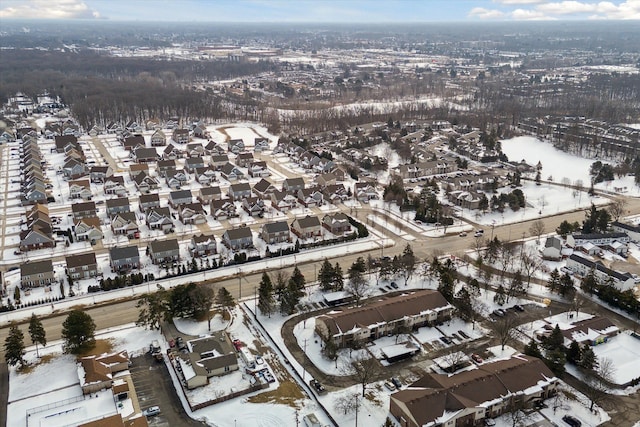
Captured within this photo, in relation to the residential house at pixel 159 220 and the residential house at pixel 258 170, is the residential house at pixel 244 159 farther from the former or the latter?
the residential house at pixel 159 220

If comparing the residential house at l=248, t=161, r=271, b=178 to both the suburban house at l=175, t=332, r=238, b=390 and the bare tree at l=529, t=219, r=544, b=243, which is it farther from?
the suburban house at l=175, t=332, r=238, b=390

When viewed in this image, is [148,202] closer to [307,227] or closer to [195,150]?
[307,227]

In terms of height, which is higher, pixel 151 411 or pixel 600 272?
pixel 600 272

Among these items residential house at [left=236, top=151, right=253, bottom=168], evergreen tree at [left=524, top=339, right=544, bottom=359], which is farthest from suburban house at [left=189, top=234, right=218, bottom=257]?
residential house at [left=236, top=151, right=253, bottom=168]

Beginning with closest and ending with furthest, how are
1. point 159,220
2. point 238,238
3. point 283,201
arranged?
point 238,238
point 159,220
point 283,201

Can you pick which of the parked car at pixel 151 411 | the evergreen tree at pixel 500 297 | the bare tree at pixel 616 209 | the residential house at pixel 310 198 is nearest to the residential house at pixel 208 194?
the residential house at pixel 310 198

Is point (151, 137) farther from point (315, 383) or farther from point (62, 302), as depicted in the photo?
point (315, 383)

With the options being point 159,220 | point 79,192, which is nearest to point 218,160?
point 79,192
